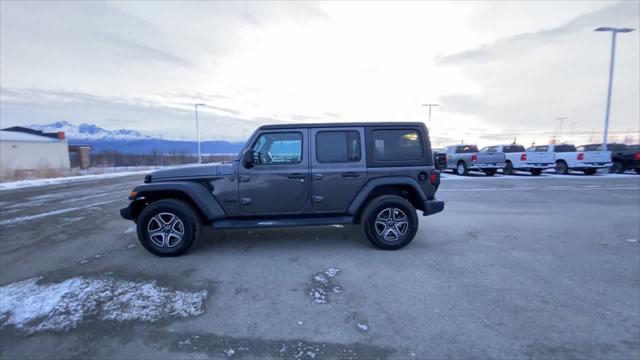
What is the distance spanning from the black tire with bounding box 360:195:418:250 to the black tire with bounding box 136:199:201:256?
272 cm

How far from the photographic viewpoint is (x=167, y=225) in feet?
14.5

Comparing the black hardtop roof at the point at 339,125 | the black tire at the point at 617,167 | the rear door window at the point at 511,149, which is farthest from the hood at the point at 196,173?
the black tire at the point at 617,167

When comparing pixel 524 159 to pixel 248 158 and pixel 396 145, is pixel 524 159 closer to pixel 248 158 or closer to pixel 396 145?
pixel 396 145

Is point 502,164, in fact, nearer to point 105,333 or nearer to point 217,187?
point 217,187

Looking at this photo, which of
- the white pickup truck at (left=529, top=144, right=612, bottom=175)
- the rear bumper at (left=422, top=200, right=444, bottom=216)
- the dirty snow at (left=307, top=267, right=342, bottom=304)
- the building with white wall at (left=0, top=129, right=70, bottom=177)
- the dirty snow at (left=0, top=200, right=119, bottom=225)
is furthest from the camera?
the building with white wall at (left=0, top=129, right=70, bottom=177)

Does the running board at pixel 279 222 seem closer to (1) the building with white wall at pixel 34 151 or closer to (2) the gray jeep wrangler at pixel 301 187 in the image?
(2) the gray jeep wrangler at pixel 301 187

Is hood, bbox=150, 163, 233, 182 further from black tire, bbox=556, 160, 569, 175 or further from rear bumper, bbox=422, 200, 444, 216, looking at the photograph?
black tire, bbox=556, 160, 569, 175

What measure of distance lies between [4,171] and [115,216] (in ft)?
74.6

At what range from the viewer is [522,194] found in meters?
10.1

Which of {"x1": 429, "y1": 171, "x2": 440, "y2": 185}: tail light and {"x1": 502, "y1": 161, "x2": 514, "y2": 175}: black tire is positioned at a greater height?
{"x1": 429, "y1": 171, "x2": 440, "y2": 185}: tail light

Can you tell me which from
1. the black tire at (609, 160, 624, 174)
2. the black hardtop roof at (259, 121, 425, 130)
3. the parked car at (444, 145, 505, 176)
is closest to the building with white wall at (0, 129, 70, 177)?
the black hardtop roof at (259, 121, 425, 130)

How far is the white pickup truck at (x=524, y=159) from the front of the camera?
16688 mm

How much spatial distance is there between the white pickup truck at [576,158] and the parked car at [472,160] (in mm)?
3220

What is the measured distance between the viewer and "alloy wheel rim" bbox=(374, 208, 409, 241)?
4.65 metres
